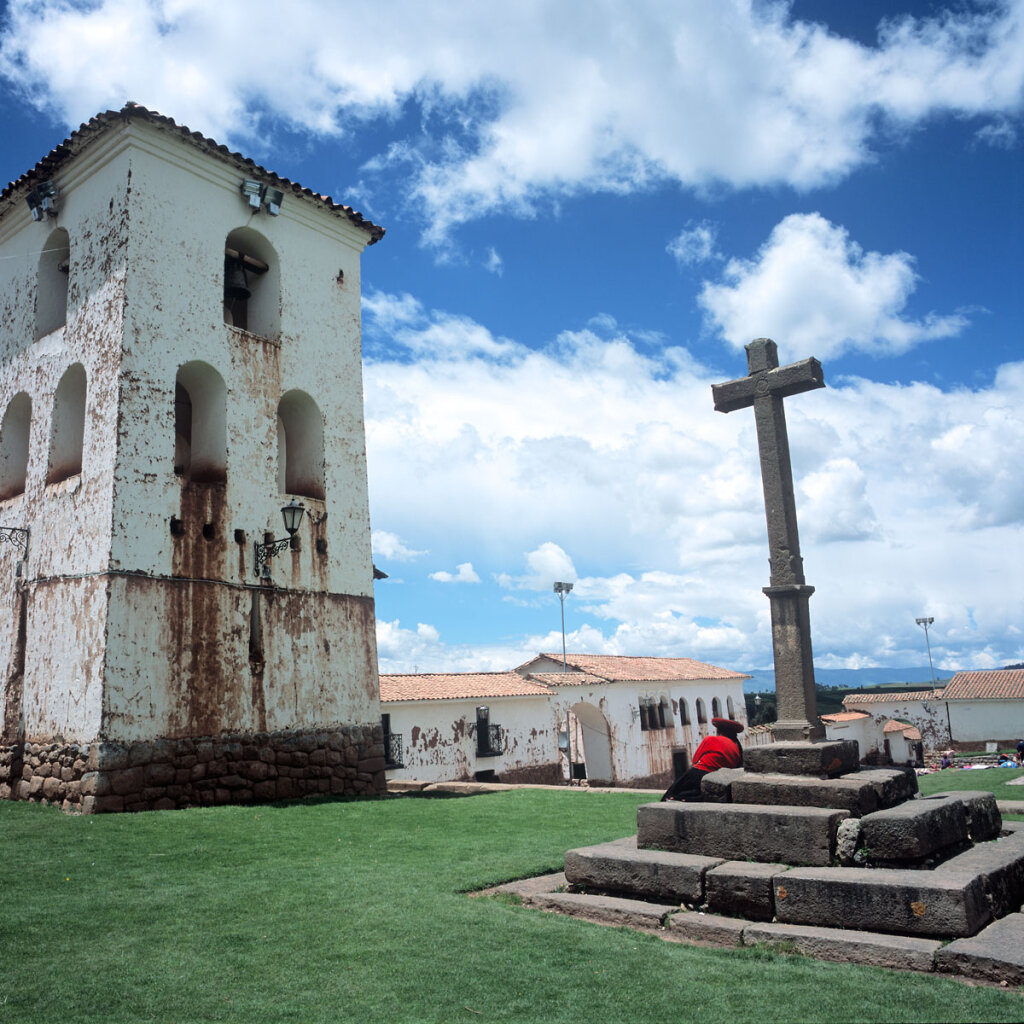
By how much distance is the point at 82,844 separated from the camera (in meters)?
7.41

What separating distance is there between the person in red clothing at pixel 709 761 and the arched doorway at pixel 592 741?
2362 centimetres

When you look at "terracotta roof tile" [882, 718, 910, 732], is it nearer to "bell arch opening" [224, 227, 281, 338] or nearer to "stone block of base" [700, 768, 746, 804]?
"bell arch opening" [224, 227, 281, 338]

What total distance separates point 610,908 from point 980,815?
2.69 m

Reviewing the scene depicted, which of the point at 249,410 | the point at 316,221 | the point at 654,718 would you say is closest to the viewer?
the point at 249,410

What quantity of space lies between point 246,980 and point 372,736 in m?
8.70

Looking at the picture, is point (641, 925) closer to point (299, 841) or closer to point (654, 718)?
point (299, 841)

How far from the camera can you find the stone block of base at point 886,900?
420cm

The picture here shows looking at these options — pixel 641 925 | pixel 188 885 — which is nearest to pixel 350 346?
pixel 188 885

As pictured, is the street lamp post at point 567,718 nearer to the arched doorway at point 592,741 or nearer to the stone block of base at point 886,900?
the arched doorway at point 592,741

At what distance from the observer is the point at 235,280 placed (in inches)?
491

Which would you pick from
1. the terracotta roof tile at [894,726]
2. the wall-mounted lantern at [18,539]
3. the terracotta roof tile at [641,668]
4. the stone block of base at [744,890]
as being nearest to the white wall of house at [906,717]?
the terracotta roof tile at [894,726]

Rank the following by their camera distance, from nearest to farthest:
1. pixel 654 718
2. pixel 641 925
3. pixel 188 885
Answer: pixel 641 925 → pixel 188 885 → pixel 654 718

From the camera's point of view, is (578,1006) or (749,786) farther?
(749,786)

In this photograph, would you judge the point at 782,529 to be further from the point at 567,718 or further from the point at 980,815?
the point at 567,718
